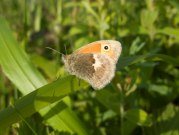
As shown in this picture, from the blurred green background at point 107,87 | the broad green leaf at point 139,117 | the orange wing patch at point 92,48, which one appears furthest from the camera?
the broad green leaf at point 139,117

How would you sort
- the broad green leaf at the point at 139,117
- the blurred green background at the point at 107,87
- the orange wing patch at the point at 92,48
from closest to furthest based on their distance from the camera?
the blurred green background at the point at 107,87 → the orange wing patch at the point at 92,48 → the broad green leaf at the point at 139,117

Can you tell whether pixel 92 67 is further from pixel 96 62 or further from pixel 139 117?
pixel 139 117

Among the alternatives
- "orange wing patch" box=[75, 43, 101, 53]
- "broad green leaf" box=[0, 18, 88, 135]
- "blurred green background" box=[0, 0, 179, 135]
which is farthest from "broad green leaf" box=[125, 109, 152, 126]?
"orange wing patch" box=[75, 43, 101, 53]

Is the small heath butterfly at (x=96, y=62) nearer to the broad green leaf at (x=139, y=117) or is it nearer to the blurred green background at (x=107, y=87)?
the blurred green background at (x=107, y=87)

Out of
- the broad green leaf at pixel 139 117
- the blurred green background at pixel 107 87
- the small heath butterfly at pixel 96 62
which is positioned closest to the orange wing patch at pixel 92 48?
the small heath butterfly at pixel 96 62

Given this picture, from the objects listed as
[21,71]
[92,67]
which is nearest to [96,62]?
[92,67]

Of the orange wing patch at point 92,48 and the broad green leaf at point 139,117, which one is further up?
the orange wing patch at point 92,48

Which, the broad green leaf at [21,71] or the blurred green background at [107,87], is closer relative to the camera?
the blurred green background at [107,87]

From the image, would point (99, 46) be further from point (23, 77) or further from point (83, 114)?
point (83, 114)

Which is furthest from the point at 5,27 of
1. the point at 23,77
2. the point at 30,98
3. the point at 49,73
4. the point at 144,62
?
the point at 49,73
